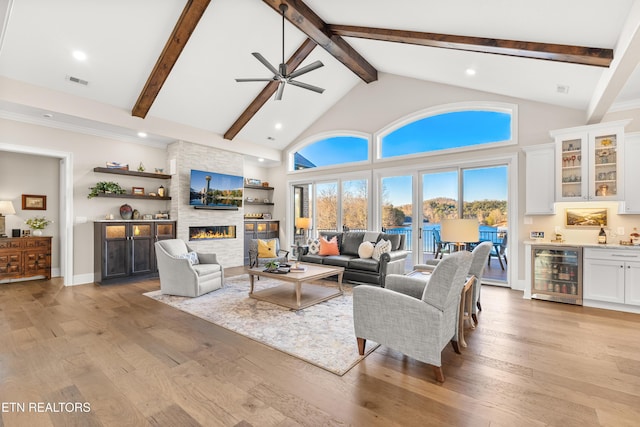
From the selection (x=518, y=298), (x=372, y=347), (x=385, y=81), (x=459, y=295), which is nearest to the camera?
(x=459, y=295)

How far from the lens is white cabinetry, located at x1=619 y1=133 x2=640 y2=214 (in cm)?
426

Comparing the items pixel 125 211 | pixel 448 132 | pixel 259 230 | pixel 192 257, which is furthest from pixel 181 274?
pixel 448 132

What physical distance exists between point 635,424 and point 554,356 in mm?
912

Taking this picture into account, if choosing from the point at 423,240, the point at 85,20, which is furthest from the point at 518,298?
the point at 85,20

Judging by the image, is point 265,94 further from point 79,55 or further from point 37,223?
point 37,223

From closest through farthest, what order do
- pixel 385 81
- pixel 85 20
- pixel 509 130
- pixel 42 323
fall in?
pixel 42 323 → pixel 85 20 → pixel 509 130 → pixel 385 81

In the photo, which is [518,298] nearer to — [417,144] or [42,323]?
[417,144]

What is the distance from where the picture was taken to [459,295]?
271cm

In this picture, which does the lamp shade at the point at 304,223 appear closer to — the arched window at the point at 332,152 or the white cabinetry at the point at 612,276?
the arched window at the point at 332,152

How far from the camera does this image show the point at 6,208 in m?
5.47

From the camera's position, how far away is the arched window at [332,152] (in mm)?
7504

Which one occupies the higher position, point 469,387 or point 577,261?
point 577,261

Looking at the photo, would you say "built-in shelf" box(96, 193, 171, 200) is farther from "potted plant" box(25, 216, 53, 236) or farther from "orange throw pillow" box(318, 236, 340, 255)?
Answer: "orange throw pillow" box(318, 236, 340, 255)

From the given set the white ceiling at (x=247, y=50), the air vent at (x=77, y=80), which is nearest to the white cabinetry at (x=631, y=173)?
the white ceiling at (x=247, y=50)
